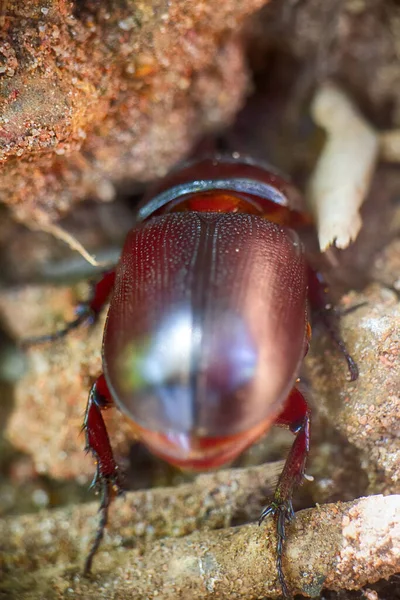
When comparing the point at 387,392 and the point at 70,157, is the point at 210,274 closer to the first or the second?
the point at 387,392

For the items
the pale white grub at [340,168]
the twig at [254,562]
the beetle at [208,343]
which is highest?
the beetle at [208,343]

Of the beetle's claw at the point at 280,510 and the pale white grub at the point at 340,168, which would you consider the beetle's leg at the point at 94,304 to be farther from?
the beetle's claw at the point at 280,510

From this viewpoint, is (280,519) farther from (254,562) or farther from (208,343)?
(208,343)

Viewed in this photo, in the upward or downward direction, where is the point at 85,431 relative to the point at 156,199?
downward

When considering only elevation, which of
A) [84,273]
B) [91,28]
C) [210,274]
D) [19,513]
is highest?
[91,28]

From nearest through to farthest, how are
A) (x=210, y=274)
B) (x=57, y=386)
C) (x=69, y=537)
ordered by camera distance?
(x=210, y=274) → (x=69, y=537) → (x=57, y=386)

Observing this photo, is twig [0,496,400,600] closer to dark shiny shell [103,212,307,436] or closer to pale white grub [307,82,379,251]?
dark shiny shell [103,212,307,436]

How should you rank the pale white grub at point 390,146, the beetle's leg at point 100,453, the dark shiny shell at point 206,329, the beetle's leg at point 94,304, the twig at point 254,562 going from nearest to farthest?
the dark shiny shell at point 206,329, the twig at point 254,562, the beetle's leg at point 100,453, the beetle's leg at point 94,304, the pale white grub at point 390,146

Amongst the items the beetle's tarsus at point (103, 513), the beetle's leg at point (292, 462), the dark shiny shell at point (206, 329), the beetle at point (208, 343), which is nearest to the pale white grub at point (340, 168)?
the beetle at point (208, 343)

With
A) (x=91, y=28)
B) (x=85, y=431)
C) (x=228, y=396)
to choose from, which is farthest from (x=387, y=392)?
(x=91, y=28)
